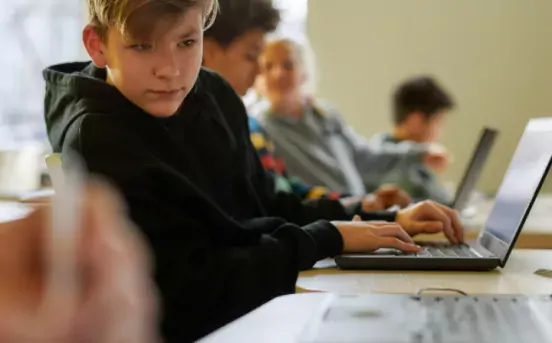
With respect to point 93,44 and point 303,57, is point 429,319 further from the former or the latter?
point 303,57

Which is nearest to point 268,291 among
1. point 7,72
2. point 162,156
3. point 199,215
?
point 199,215

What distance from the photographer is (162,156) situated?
1.12 m

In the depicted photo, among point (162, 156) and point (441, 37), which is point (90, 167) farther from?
point (441, 37)

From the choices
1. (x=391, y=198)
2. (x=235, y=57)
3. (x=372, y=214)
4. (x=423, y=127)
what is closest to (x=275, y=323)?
(x=372, y=214)

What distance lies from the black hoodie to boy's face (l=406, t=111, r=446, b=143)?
2.07 m

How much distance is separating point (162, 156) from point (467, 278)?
44 centimetres

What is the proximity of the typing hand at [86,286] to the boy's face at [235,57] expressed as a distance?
59.8 inches

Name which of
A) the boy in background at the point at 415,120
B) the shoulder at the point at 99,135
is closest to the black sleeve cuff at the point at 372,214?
the shoulder at the point at 99,135

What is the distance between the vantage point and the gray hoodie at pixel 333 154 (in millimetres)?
2586

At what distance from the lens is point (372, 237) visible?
1141 mm

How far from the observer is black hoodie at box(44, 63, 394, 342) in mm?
1014

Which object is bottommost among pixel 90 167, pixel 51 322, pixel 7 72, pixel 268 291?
pixel 7 72

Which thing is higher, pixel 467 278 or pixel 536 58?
pixel 536 58

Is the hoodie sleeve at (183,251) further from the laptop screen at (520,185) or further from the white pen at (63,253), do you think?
the white pen at (63,253)
